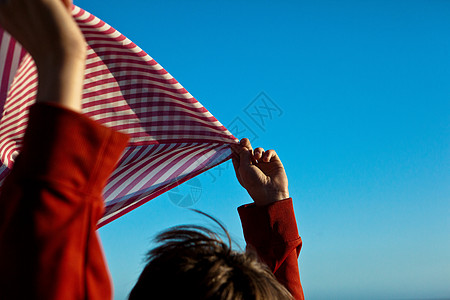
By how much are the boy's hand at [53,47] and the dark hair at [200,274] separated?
0.45m

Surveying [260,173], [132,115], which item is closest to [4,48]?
[132,115]

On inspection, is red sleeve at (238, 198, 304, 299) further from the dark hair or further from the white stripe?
the white stripe

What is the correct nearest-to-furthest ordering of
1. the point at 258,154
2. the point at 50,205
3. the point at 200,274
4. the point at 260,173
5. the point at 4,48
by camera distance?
the point at 50,205 < the point at 200,274 < the point at 4,48 < the point at 260,173 < the point at 258,154

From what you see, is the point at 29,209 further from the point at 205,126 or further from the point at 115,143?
the point at 205,126

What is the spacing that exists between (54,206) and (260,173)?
1.56 meters

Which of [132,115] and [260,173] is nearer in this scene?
[260,173]

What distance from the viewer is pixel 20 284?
64 centimetres

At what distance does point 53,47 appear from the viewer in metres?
0.69

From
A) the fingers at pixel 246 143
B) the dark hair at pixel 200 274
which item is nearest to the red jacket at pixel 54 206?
the dark hair at pixel 200 274

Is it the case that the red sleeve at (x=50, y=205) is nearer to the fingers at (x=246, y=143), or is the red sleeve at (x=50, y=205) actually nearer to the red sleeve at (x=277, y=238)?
the red sleeve at (x=277, y=238)

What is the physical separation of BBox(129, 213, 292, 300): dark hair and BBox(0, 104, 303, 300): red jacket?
0.26m

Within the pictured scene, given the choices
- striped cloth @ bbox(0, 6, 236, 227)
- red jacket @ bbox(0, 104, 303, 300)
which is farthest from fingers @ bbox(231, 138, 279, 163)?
red jacket @ bbox(0, 104, 303, 300)

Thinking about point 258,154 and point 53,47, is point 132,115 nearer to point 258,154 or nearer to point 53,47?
point 258,154

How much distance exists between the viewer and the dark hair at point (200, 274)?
0.94m
